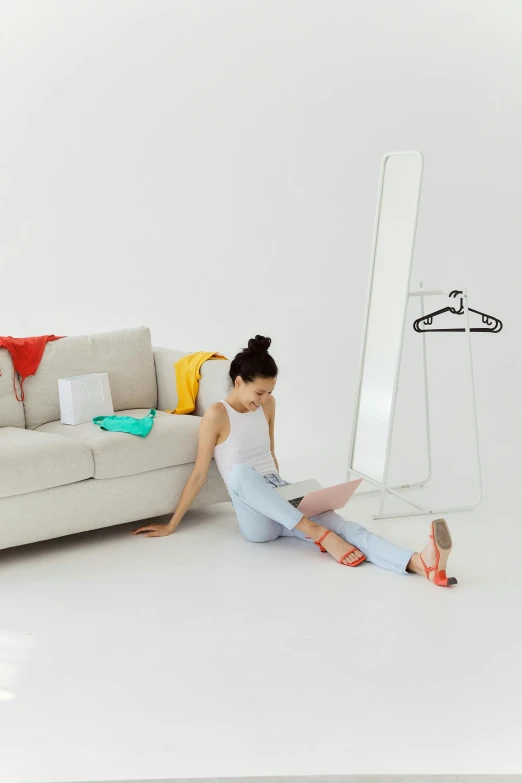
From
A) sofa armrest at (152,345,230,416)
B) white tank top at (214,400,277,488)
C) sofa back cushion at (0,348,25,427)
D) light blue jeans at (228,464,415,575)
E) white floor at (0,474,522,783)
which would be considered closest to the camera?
white floor at (0,474,522,783)

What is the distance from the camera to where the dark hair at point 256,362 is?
3.75 metres

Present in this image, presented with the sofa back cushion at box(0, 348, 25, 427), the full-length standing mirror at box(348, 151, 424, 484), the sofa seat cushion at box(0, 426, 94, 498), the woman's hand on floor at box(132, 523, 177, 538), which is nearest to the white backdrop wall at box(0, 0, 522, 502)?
the full-length standing mirror at box(348, 151, 424, 484)

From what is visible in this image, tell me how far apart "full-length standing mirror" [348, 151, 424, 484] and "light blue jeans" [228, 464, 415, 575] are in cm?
61

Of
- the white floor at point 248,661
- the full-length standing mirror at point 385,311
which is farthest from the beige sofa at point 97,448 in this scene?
the full-length standing mirror at point 385,311

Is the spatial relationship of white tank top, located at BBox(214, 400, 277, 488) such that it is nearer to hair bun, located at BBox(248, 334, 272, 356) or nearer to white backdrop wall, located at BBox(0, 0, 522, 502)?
hair bun, located at BBox(248, 334, 272, 356)

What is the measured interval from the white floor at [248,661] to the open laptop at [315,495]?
7.6 inches

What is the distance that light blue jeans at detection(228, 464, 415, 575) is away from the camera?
11.5ft

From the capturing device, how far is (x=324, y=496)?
11.9ft

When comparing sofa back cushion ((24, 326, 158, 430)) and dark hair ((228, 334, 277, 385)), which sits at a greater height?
dark hair ((228, 334, 277, 385))

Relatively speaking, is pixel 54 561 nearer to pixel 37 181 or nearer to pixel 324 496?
pixel 324 496

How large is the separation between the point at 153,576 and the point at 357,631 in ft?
2.85

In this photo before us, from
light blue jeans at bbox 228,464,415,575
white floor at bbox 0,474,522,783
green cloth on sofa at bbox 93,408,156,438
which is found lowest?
white floor at bbox 0,474,522,783

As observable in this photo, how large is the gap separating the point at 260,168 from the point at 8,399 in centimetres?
267

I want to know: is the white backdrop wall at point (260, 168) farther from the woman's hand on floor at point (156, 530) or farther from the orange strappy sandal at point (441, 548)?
the orange strappy sandal at point (441, 548)
